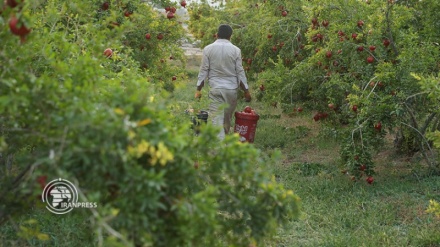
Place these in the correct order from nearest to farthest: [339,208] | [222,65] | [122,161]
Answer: [122,161]
[339,208]
[222,65]

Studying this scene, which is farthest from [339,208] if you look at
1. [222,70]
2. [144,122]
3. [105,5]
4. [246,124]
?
[144,122]

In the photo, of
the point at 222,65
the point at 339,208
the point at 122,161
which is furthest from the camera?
the point at 222,65

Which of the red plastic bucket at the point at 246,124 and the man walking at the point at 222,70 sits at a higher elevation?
the man walking at the point at 222,70

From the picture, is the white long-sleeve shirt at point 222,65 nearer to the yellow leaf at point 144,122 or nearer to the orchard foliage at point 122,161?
the orchard foliage at point 122,161

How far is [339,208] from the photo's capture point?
539cm

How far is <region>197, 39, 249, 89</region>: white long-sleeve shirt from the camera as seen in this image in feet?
24.1

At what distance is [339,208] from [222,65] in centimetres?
267

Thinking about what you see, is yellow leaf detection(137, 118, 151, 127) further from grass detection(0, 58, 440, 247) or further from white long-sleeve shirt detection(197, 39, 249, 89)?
white long-sleeve shirt detection(197, 39, 249, 89)

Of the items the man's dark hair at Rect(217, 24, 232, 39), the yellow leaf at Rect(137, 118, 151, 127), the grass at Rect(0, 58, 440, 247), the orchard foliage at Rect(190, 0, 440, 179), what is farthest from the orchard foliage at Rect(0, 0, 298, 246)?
the man's dark hair at Rect(217, 24, 232, 39)

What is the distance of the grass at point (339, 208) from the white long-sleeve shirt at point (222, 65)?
1218mm

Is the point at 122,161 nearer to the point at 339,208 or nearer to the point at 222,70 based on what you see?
the point at 339,208

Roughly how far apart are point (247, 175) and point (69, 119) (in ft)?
2.55

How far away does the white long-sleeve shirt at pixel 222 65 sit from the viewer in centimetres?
733

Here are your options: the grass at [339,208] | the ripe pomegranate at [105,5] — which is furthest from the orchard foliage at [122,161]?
the ripe pomegranate at [105,5]
